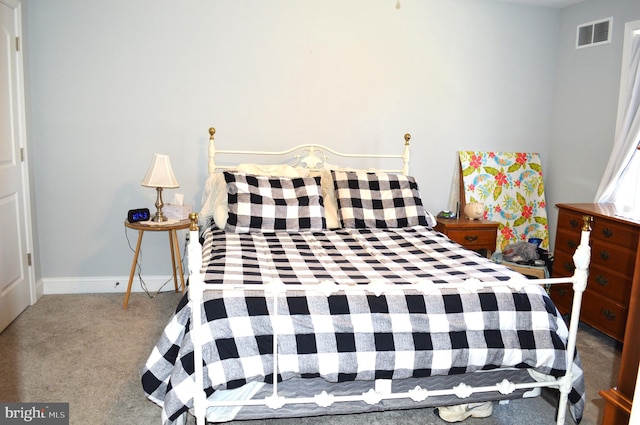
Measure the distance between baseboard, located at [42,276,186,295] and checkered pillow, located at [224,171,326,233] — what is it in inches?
44.6

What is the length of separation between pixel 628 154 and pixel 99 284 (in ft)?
12.8

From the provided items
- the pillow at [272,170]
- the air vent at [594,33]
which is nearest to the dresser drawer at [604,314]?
the air vent at [594,33]

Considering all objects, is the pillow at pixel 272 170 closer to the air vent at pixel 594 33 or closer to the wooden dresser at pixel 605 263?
the wooden dresser at pixel 605 263

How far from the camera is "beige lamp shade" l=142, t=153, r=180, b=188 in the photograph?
3.61m

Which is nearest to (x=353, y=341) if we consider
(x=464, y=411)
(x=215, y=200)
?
(x=464, y=411)

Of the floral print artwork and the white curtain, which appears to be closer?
the white curtain

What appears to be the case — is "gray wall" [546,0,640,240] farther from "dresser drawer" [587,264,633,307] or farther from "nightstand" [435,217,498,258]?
"dresser drawer" [587,264,633,307]

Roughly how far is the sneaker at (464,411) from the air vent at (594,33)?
2955 mm

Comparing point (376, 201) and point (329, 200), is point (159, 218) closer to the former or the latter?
point (329, 200)

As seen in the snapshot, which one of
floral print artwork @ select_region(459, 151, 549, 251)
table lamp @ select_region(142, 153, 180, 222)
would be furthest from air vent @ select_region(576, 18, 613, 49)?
table lamp @ select_region(142, 153, 180, 222)

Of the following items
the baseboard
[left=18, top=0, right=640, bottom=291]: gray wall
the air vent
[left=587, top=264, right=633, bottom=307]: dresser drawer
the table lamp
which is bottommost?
the baseboard

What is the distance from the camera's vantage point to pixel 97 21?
3779mm

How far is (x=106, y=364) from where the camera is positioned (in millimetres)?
2938

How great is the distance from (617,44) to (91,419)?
4.11m
